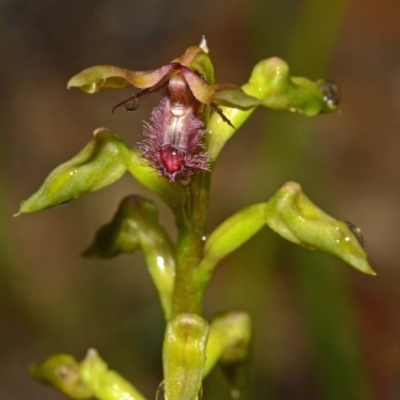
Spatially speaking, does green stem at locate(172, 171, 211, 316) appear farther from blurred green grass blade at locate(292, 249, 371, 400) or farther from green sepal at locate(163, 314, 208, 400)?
blurred green grass blade at locate(292, 249, 371, 400)

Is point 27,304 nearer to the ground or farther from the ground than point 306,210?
nearer to the ground

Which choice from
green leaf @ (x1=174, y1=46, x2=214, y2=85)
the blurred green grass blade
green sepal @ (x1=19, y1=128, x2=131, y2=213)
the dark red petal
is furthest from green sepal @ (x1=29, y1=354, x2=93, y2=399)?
the blurred green grass blade

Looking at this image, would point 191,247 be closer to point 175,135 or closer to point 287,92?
point 175,135

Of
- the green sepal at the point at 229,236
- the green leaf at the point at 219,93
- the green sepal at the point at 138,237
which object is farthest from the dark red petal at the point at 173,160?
the green sepal at the point at 138,237

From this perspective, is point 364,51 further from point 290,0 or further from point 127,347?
point 127,347

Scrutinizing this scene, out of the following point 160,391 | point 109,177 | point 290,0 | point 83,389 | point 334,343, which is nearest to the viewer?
point 109,177

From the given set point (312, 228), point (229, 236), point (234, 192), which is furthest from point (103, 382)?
point (234, 192)

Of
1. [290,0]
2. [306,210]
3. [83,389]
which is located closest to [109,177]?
[306,210]
